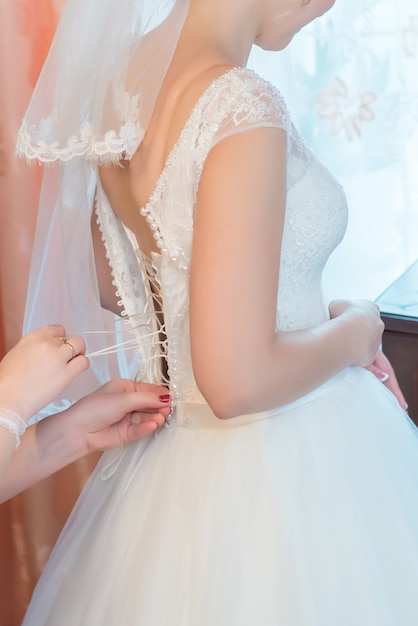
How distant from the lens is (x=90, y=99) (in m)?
1.04

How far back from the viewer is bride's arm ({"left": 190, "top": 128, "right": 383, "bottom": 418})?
0.85m

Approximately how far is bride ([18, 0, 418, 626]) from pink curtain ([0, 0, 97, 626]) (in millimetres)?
551

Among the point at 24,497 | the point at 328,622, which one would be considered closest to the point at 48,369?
the point at 328,622

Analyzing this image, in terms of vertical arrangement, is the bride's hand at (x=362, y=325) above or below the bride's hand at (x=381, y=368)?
above

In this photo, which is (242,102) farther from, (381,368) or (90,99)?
(381,368)

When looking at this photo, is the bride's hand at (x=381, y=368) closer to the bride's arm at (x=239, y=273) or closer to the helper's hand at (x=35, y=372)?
the bride's arm at (x=239, y=273)

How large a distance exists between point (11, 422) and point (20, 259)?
878mm

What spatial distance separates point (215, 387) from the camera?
0.89 meters

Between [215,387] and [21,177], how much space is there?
3.18 ft

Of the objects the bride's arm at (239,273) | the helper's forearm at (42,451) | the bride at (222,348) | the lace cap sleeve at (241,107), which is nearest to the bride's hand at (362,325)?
the bride at (222,348)

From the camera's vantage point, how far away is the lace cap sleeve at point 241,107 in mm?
881

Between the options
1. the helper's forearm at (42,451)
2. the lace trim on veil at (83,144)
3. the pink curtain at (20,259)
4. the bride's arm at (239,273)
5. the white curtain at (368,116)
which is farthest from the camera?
the white curtain at (368,116)

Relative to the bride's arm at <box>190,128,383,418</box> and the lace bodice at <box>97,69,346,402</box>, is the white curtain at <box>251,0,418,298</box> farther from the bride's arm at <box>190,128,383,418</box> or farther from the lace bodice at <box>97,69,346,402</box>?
the bride's arm at <box>190,128,383,418</box>

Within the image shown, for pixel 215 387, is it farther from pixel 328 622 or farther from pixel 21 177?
pixel 21 177
